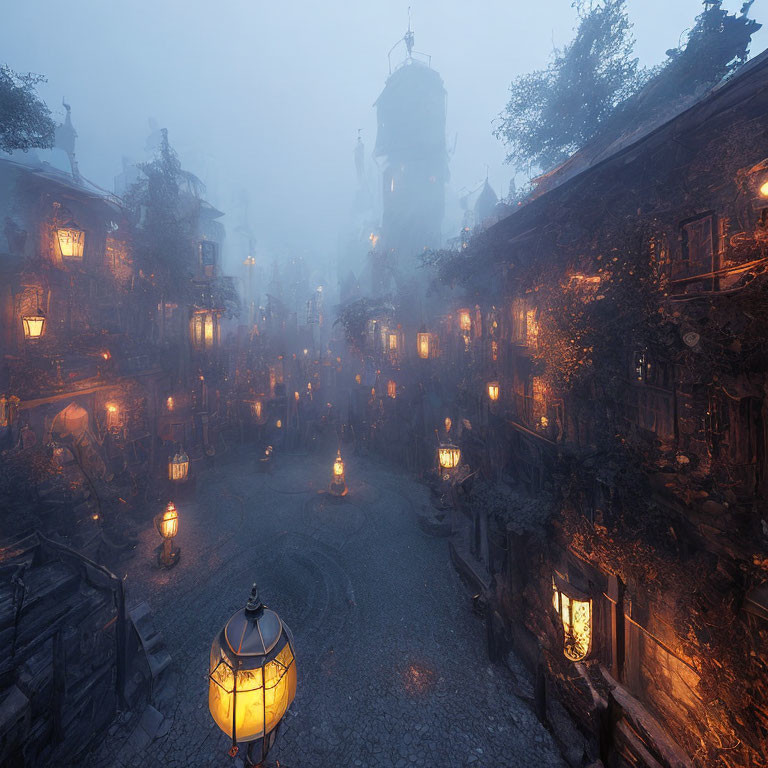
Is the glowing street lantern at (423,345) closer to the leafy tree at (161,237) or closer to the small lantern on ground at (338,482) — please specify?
the small lantern on ground at (338,482)

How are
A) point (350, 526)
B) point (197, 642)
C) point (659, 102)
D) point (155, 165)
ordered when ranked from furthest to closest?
point (155, 165) → point (350, 526) → point (659, 102) → point (197, 642)

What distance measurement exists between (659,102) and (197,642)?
23579 mm

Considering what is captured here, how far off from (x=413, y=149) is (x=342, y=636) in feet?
175

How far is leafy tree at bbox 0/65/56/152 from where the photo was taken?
41.3 ft

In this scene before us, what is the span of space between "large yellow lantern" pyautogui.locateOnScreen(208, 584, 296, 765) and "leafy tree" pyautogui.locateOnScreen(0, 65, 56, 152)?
19.5 m

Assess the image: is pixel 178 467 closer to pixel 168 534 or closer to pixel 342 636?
pixel 168 534

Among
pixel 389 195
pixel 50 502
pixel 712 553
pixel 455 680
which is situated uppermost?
pixel 389 195

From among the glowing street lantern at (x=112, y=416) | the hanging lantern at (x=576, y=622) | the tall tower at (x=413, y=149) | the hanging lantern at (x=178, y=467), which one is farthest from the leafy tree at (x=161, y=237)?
the tall tower at (x=413, y=149)

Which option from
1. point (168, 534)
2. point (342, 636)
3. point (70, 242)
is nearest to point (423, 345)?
point (342, 636)

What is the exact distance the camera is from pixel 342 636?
394 inches

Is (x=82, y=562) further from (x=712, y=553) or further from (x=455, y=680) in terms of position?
(x=712, y=553)

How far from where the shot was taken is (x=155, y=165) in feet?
76.3

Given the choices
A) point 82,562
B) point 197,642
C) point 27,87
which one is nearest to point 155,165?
point 27,87

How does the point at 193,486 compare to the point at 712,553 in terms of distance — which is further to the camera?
the point at 193,486
